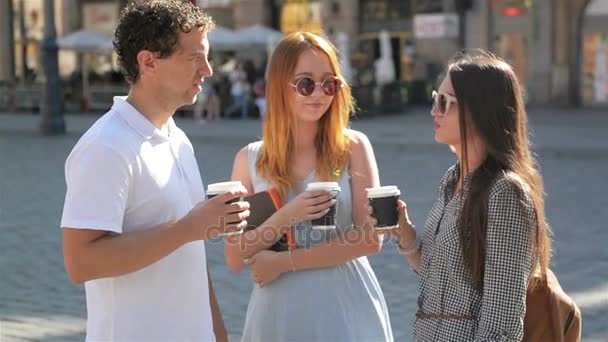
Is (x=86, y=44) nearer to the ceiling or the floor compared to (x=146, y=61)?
nearer to the ceiling

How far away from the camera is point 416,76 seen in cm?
3284

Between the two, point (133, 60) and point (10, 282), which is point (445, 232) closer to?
point (133, 60)

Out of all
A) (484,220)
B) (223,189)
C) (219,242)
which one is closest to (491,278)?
(484,220)

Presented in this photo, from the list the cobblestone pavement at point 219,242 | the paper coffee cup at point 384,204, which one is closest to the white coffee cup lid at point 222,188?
the paper coffee cup at point 384,204

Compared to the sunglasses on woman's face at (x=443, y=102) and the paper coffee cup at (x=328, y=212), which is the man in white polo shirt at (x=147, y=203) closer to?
the paper coffee cup at (x=328, y=212)

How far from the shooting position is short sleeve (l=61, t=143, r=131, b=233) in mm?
2482

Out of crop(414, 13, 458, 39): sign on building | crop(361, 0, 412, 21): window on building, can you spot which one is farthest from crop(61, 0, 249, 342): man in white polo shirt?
crop(361, 0, 412, 21): window on building

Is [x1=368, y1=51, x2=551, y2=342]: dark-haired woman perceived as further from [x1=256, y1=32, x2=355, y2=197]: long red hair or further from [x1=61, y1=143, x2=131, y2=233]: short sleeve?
[x1=61, y1=143, x2=131, y2=233]: short sleeve

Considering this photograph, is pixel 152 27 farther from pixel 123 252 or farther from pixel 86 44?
pixel 86 44

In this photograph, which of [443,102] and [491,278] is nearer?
[491,278]

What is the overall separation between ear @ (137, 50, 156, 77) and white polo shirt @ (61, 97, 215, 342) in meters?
0.12

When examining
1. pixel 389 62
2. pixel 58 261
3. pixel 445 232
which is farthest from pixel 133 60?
pixel 389 62

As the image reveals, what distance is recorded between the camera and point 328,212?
9.74 feet

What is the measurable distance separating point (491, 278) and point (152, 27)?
1.17 m
